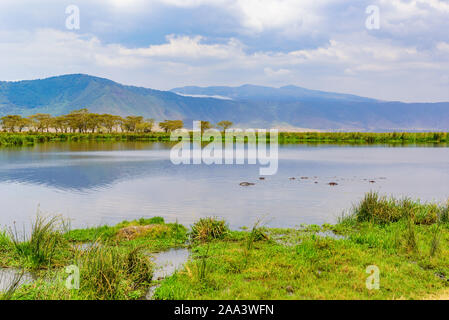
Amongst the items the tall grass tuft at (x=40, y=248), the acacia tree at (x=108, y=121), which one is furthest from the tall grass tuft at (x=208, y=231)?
the acacia tree at (x=108, y=121)

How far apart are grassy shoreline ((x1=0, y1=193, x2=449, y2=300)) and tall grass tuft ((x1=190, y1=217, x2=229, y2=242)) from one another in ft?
0.09

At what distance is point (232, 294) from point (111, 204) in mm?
12434

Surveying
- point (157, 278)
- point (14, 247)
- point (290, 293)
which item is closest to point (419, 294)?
point (290, 293)

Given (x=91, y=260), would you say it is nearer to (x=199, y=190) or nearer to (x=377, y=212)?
(x=377, y=212)

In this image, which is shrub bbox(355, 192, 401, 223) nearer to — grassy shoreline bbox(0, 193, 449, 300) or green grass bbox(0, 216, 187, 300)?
grassy shoreline bbox(0, 193, 449, 300)

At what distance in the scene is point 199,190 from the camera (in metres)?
22.0

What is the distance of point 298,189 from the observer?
22188 millimetres

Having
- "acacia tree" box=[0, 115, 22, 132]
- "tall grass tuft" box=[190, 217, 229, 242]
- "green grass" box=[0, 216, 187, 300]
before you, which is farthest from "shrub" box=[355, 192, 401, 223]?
"acacia tree" box=[0, 115, 22, 132]

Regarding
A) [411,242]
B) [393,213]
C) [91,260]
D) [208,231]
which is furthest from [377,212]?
[91,260]

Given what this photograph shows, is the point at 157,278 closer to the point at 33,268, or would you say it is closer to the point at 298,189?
the point at 33,268

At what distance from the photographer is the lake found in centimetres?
1547

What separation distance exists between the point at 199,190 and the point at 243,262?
13.9 m

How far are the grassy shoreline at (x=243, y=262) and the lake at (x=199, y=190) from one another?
2.79 meters
